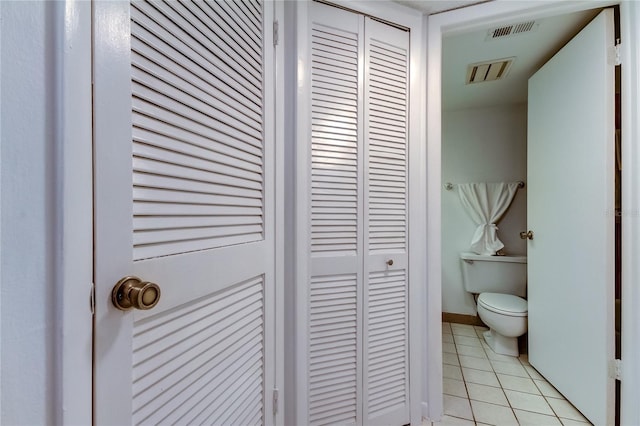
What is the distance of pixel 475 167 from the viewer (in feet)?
9.10

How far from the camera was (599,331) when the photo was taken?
1.36 meters

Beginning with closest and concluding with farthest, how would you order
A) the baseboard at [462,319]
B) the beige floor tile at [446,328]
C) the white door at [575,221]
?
the white door at [575,221]
the beige floor tile at [446,328]
the baseboard at [462,319]

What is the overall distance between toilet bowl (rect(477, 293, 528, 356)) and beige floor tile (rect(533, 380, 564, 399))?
319 mm

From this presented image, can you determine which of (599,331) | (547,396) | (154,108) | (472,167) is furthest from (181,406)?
(472,167)

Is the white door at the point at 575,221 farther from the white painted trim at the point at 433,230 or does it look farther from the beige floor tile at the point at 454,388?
the white painted trim at the point at 433,230

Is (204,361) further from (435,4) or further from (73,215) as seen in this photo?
(435,4)

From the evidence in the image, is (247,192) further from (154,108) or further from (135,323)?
(135,323)

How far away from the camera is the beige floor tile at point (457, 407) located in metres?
1.50

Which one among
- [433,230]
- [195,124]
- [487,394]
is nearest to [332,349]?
[433,230]

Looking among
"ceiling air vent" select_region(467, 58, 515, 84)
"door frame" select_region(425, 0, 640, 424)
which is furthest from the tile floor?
"ceiling air vent" select_region(467, 58, 515, 84)

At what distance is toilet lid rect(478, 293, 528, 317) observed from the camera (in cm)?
203

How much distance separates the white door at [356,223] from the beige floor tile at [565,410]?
36.2 inches

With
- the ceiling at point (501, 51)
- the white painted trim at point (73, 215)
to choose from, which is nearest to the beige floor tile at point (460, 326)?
the ceiling at point (501, 51)

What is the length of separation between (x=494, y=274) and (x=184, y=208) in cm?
276
